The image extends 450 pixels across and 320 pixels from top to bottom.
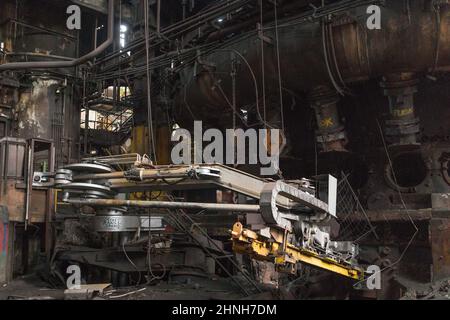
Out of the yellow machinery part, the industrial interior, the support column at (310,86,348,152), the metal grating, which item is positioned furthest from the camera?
Result: the support column at (310,86,348,152)

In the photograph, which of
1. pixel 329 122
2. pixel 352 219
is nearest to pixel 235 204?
pixel 352 219

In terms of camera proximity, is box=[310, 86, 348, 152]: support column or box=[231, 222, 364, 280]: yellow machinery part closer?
box=[231, 222, 364, 280]: yellow machinery part

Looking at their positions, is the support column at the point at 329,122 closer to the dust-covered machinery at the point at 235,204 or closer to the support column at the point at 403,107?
the support column at the point at 403,107

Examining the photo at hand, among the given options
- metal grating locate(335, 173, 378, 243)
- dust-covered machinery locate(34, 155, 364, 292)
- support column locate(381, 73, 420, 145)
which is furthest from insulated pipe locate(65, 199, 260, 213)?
support column locate(381, 73, 420, 145)

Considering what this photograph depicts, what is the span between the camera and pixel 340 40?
642 cm

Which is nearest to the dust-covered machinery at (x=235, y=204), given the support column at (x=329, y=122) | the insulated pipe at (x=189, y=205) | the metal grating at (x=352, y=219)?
the insulated pipe at (x=189, y=205)

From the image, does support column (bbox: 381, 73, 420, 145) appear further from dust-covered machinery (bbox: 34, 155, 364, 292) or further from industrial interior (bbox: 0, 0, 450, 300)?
dust-covered machinery (bbox: 34, 155, 364, 292)

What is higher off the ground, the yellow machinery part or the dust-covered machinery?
the dust-covered machinery

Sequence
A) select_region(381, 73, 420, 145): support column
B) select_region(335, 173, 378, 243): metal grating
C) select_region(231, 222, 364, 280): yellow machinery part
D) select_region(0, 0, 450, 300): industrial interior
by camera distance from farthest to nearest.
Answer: select_region(335, 173, 378, 243): metal grating
select_region(381, 73, 420, 145): support column
select_region(0, 0, 450, 300): industrial interior
select_region(231, 222, 364, 280): yellow machinery part

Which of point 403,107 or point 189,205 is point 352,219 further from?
point 189,205

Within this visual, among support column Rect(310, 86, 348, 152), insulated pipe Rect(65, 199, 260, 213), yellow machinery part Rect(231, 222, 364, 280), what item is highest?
support column Rect(310, 86, 348, 152)

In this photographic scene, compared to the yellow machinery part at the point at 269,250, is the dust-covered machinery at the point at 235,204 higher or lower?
higher

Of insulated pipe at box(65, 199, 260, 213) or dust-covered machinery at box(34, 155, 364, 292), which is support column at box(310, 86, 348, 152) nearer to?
dust-covered machinery at box(34, 155, 364, 292)
